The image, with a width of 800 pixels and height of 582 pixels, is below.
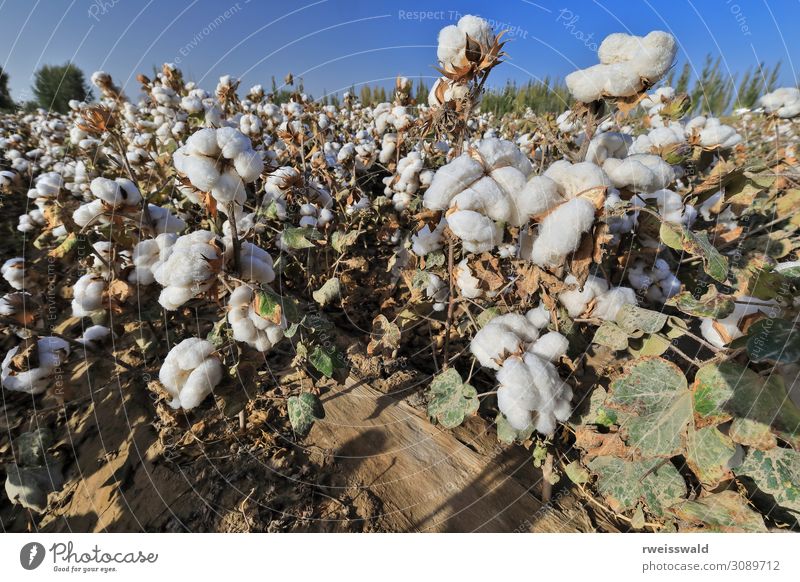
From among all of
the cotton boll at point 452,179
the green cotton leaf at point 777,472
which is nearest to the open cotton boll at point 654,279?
the green cotton leaf at point 777,472

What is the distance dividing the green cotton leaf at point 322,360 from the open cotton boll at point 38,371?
3.17ft

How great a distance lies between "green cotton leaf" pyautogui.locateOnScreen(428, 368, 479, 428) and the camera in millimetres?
1269

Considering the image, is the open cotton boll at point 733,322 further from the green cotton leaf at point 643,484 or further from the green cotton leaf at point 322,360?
the green cotton leaf at point 322,360

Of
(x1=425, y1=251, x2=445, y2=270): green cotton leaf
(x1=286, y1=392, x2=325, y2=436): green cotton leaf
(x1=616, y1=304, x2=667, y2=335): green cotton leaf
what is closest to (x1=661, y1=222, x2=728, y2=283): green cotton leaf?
(x1=616, y1=304, x2=667, y2=335): green cotton leaf

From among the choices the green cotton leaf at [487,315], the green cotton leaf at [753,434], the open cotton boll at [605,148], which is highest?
the open cotton boll at [605,148]

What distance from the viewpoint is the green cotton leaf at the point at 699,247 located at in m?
0.83

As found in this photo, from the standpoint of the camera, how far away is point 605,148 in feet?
3.70

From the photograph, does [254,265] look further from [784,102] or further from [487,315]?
[784,102]

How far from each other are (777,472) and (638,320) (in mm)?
496

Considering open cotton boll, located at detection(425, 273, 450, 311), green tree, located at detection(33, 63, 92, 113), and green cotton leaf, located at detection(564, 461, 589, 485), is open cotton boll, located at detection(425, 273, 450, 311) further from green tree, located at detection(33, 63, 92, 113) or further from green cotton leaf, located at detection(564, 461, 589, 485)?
green tree, located at detection(33, 63, 92, 113)

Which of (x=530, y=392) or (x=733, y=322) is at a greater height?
(x=733, y=322)

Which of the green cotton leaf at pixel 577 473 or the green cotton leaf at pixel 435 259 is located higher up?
the green cotton leaf at pixel 435 259
